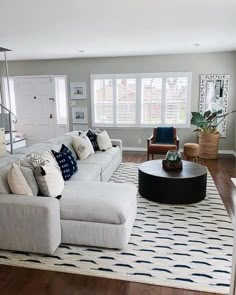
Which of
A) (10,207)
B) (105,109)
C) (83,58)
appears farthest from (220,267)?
(83,58)

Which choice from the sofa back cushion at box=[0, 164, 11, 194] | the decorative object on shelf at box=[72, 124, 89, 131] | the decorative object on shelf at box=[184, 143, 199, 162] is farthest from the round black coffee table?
the decorative object on shelf at box=[72, 124, 89, 131]

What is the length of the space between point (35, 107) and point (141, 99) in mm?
3105

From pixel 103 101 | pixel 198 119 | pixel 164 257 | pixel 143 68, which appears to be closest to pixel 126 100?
pixel 103 101

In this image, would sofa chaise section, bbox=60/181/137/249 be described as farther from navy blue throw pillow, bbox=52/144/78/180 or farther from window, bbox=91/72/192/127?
window, bbox=91/72/192/127

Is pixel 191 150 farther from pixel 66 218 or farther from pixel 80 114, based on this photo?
pixel 66 218

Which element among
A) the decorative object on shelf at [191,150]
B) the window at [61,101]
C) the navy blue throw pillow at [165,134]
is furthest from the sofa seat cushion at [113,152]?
the window at [61,101]

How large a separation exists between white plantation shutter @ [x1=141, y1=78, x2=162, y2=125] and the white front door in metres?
2.58

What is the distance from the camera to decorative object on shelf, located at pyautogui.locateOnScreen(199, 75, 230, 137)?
21.0 ft

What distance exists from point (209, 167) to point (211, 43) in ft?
8.17

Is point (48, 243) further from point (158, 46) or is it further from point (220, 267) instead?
point (158, 46)

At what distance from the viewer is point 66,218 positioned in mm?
2516

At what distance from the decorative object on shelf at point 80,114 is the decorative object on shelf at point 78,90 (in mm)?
328

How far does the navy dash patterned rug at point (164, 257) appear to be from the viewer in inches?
83.7

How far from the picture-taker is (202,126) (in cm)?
612
